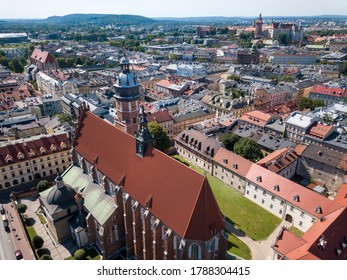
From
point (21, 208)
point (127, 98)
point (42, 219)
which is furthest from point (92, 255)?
point (127, 98)

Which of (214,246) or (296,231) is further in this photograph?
(296,231)

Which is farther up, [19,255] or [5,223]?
[5,223]

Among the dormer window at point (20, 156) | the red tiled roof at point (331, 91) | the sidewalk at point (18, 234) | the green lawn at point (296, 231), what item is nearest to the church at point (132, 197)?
the sidewalk at point (18, 234)

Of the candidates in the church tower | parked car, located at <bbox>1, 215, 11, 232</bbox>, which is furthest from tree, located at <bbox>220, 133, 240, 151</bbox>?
parked car, located at <bbox>1, 215, 11, 232</bbox>

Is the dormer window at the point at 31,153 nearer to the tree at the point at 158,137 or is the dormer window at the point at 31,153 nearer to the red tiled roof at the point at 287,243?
the tree at the point at 158,137

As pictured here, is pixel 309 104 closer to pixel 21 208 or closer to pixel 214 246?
pixel 214 246

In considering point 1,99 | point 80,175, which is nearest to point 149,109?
point 80,175

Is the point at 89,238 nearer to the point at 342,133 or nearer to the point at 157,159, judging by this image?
the point at 157,159

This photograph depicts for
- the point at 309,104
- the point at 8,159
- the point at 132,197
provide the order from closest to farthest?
the point at 132,197 → the point at 8,159 → the point at 309,104
